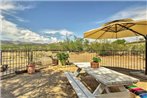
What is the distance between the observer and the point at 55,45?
14.8 m

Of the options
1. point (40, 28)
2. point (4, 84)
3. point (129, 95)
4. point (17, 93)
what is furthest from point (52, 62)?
point (40, 28)

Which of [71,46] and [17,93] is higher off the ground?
[71,46]

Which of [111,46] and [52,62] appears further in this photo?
[111,46]

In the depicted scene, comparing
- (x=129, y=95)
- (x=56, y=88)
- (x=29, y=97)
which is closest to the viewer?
(x=129, y=95)

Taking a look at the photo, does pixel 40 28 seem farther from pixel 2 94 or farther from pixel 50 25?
pixel 2 94

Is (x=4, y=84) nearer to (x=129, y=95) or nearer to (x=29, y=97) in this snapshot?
(x=29, y=97)

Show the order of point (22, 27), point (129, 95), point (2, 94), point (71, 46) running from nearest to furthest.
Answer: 1. point (129, 95)
2. point (2, 94)
3. point (71, 46)
4. point (22, 27)

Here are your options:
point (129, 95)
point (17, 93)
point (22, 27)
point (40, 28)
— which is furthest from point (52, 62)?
point (40, 28)

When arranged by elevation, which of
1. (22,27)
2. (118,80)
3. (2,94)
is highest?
(22,27)

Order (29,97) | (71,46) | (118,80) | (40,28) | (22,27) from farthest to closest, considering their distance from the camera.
Answer: (40,28) → (22,27) → (71,46) → (29,97) → (118,80)

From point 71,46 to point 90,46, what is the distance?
5.41 ft

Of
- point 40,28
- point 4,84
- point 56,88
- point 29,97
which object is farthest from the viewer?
point 40,28

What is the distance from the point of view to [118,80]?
3127mm

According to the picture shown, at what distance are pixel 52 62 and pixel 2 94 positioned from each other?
542 centimetres
